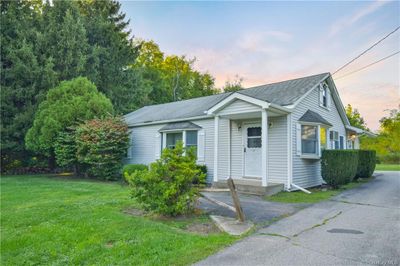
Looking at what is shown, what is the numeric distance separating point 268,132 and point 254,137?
0.58m

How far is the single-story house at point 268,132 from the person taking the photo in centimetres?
973

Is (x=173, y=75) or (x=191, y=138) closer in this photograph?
(x=191, y=138)

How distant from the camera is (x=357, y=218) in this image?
5.94 metres

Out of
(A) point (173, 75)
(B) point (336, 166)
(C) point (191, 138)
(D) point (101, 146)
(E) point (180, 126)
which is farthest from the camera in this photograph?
(A) point (173, 75)

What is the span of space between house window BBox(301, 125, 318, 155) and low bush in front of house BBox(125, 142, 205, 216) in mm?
5993

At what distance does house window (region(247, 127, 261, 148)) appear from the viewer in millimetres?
10528

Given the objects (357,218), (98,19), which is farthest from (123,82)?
(357,218)

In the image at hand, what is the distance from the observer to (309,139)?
10.7m

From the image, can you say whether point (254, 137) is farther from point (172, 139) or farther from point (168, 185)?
point (168, 185)

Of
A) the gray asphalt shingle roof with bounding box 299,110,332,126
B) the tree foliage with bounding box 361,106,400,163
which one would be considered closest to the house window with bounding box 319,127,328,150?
the gray asphalt shingle roof with bounding box 299,110,332,126

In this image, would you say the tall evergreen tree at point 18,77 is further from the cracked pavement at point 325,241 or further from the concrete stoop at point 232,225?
the cracked pavement at point 325,241

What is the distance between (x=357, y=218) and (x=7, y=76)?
20.6m

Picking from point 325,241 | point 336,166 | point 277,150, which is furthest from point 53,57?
point 325,241

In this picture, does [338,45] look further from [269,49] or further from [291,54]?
[269,49]
